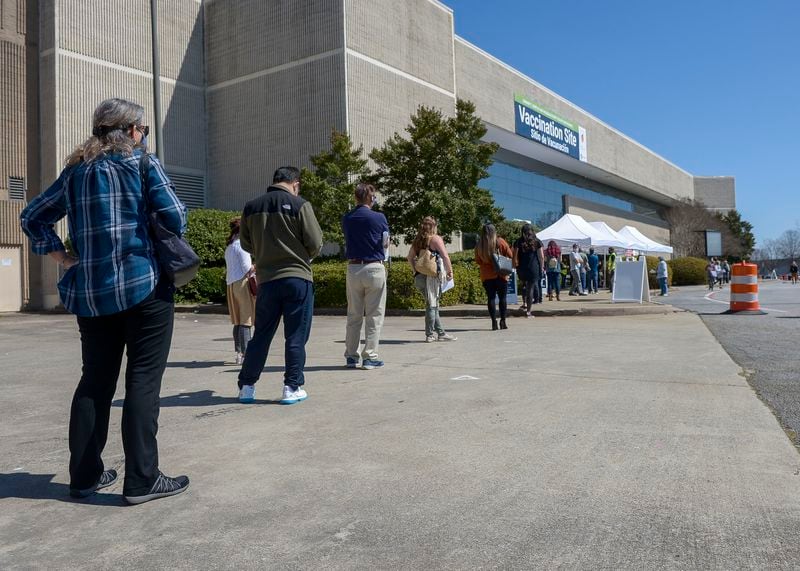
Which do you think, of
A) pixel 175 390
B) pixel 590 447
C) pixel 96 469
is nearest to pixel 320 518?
pixel 96 469

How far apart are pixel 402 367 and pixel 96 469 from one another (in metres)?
3.92

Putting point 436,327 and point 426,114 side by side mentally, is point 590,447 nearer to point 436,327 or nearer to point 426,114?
point 436,327

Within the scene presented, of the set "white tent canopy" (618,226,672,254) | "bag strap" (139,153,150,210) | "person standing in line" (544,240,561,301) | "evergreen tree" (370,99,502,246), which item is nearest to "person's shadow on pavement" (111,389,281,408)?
"bag strap" (139,153,150,210)

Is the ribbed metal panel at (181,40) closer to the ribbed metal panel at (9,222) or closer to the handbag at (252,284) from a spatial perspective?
the ribbed metal panel at (9,222)

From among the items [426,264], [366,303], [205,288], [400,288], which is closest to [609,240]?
[400,288]

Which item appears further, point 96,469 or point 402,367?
point 402,367

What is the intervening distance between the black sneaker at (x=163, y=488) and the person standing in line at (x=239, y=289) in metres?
4.21

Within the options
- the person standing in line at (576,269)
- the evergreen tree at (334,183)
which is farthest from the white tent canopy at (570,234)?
the evergreen tree at (334,183)

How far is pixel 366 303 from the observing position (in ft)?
22.1

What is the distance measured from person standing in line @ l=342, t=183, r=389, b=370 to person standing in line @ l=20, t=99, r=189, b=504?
357 centimetres

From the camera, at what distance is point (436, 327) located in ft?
29.8

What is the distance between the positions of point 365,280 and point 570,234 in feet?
58.2

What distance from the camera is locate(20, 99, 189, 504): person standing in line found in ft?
9.72

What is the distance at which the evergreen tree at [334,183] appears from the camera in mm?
19094
